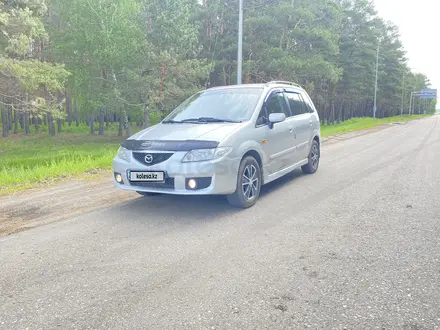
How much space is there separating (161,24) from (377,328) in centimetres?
2154

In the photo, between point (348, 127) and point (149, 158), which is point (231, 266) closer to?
point (149, 158)

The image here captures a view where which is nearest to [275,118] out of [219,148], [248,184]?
[248,184]

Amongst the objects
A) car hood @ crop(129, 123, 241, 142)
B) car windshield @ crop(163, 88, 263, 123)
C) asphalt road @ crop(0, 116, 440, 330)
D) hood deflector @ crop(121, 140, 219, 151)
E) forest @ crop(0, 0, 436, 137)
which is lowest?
asphalt road @ crop(0, 116, 440, 330)

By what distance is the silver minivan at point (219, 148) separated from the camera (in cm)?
455

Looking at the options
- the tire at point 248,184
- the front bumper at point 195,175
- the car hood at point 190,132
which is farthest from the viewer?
the tire at point 248,184

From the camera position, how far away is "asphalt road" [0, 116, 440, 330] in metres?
2.46

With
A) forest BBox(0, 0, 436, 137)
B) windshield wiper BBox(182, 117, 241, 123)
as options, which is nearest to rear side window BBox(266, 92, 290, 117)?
windshield wiper BBox(182, 117, 241, 123)

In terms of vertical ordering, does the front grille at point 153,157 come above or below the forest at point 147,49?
below

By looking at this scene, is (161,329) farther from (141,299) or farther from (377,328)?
(377,328)

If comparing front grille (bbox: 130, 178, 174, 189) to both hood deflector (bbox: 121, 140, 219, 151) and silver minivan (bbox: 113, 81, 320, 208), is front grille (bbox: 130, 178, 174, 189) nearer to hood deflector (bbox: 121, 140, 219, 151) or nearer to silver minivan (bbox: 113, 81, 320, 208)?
silver minivan (bbox: 113, 81, 320, 208)

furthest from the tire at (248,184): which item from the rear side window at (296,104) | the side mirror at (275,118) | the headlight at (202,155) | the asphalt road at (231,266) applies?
the rear side window at (296,104)

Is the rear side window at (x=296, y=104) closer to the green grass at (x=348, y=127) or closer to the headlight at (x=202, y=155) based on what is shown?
the headlight at (x=202, y=155)

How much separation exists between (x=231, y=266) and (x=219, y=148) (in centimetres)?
180

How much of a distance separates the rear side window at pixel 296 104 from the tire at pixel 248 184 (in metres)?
2.07
